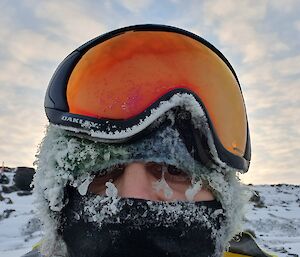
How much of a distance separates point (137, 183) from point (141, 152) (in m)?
0.11

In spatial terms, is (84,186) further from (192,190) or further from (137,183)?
(192,190)

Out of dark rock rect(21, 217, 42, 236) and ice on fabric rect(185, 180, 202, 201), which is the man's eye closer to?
ice on fabric rect(185, 180, 202, 201)

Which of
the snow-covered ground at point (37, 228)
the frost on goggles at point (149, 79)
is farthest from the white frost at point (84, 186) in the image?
the snow-covered ground at point (37, 228)

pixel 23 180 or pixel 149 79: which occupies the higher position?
pixel 23 180

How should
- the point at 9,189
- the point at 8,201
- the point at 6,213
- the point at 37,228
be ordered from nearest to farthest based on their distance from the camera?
the point at 37,228, the point at 6,213, the point at 8,201, the point at 9,189

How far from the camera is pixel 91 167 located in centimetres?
165

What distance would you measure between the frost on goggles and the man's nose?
20 centimetres

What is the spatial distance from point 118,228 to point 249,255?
1.50m

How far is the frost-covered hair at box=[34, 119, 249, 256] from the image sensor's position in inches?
63.2

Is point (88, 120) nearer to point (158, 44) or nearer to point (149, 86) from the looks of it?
point (149, 86)

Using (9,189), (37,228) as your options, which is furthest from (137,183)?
(9,189)

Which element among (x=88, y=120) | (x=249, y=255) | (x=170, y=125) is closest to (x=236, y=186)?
(x=170, y=125)

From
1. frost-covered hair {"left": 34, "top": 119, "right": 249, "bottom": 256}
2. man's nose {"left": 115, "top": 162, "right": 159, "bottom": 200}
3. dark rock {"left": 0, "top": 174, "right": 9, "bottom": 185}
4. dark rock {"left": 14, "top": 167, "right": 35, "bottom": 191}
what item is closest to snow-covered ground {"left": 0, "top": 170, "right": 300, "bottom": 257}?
dark rock {"left": 0, "top": 174, "right": 9, "bottom": 185}

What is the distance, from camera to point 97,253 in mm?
1548
